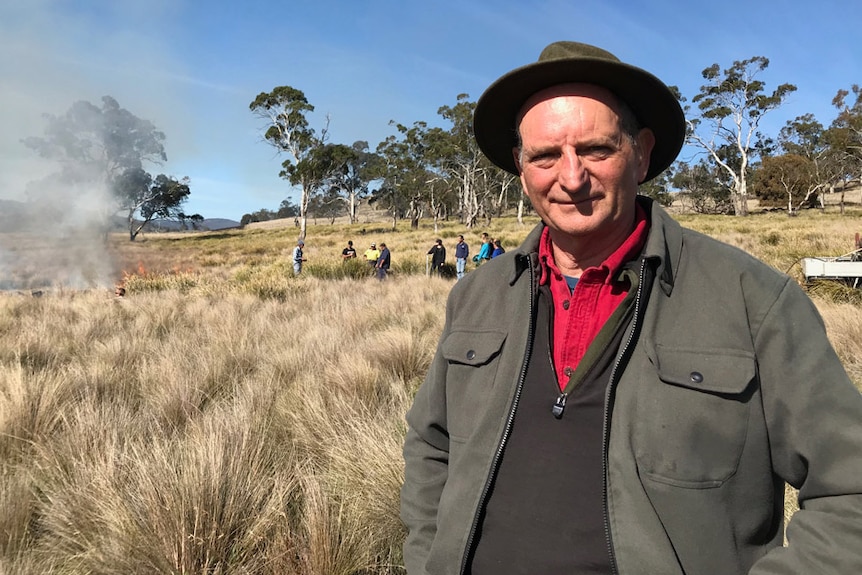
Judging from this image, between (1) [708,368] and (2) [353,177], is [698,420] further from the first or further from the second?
(2) [353,177]

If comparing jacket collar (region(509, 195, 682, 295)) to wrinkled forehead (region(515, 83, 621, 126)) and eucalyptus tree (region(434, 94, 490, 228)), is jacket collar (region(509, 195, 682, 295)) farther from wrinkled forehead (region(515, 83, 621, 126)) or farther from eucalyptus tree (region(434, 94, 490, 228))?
eucalyptus tree (region(434, 94, 490, 228))

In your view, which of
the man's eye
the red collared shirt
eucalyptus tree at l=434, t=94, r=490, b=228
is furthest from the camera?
eucalyptus tree at l=434, t=94, r=490, b=228

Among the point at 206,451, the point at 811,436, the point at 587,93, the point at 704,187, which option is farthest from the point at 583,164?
the point at 704,187

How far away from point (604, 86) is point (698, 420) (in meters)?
0.95

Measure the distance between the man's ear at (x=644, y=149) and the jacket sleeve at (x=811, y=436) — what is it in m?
0.59

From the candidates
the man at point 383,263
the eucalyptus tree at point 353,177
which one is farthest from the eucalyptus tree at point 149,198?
the man at point 383,263

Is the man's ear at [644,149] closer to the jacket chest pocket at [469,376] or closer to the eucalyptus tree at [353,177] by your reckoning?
the jacket chest pocket at [469,376]

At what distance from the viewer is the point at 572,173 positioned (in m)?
1.36

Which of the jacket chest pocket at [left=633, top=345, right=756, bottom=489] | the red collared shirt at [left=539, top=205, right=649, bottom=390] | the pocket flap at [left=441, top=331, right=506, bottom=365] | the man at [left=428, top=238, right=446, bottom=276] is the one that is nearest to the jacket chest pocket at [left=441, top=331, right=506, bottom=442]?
the pocket flap at [left=441, top=331, right=506, bottom=365]

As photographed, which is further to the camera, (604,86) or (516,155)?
(516,155)

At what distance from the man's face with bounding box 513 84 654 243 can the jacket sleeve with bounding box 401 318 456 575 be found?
22.5 inches

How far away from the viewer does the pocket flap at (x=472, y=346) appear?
1.43 m

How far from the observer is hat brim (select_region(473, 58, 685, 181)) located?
1.39 m

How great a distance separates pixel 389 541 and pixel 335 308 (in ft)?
19.5
